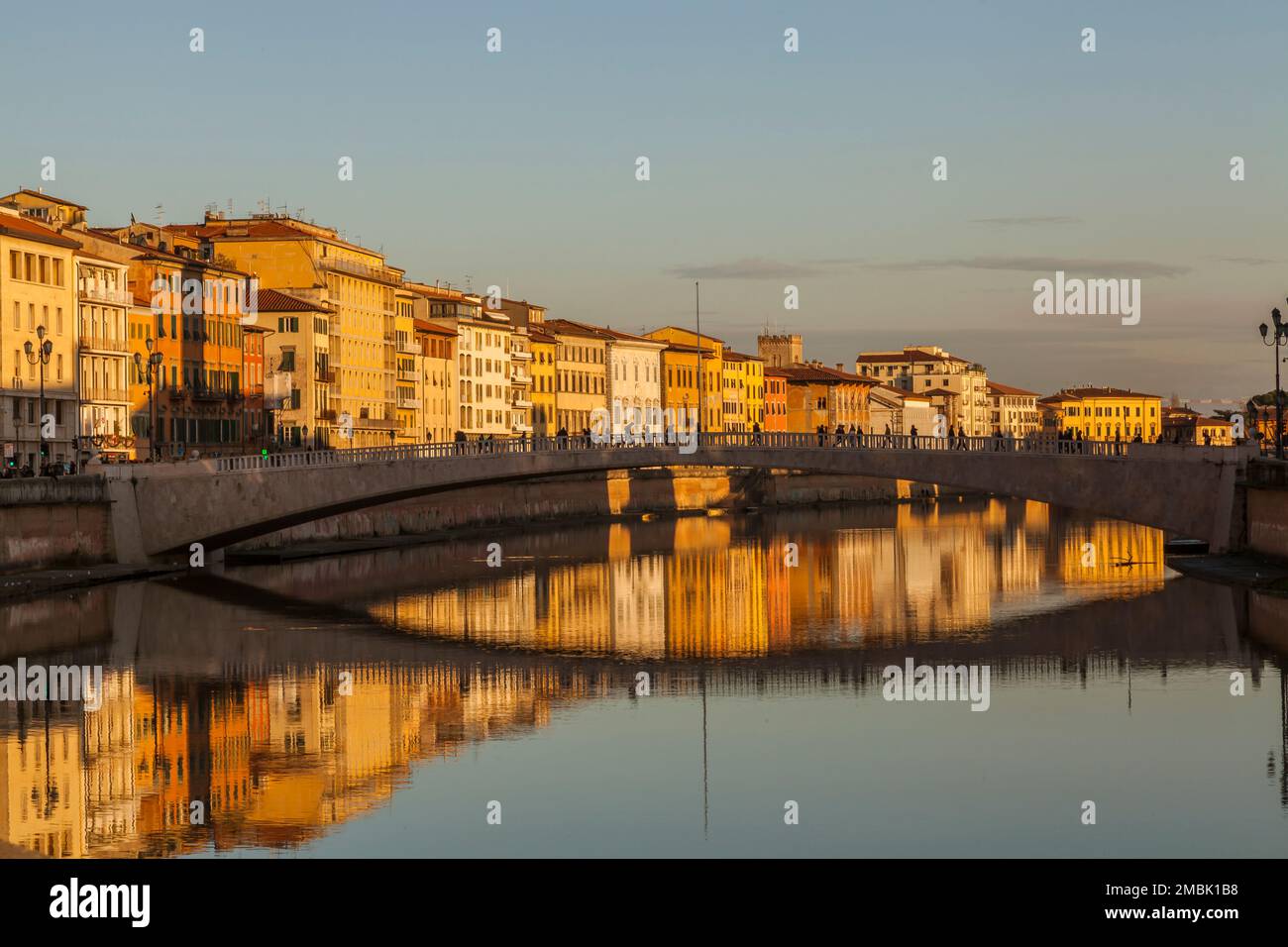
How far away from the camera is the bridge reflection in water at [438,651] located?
24.4 meters

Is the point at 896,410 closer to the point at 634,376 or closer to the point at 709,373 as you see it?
the point at 709,373

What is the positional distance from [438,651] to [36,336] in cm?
2779

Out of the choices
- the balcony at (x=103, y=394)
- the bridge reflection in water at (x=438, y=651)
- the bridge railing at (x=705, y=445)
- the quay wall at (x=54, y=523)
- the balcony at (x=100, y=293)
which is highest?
the balcony at (x=100, y=293)

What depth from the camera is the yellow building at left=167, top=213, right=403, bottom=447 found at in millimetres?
87438

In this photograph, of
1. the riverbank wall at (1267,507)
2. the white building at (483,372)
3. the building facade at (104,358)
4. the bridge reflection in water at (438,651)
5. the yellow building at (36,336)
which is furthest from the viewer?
the white building at (483,372)

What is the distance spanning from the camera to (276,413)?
82.8m

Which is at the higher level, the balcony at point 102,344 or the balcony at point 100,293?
the balcony at point 100,293

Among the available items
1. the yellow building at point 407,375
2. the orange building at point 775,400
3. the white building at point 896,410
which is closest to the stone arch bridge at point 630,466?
the yellow building at point 407,375

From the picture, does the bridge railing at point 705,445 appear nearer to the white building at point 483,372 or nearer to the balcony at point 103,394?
the balcony at point 103,394

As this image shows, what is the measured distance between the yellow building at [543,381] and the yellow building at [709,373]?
1860 centimetres
